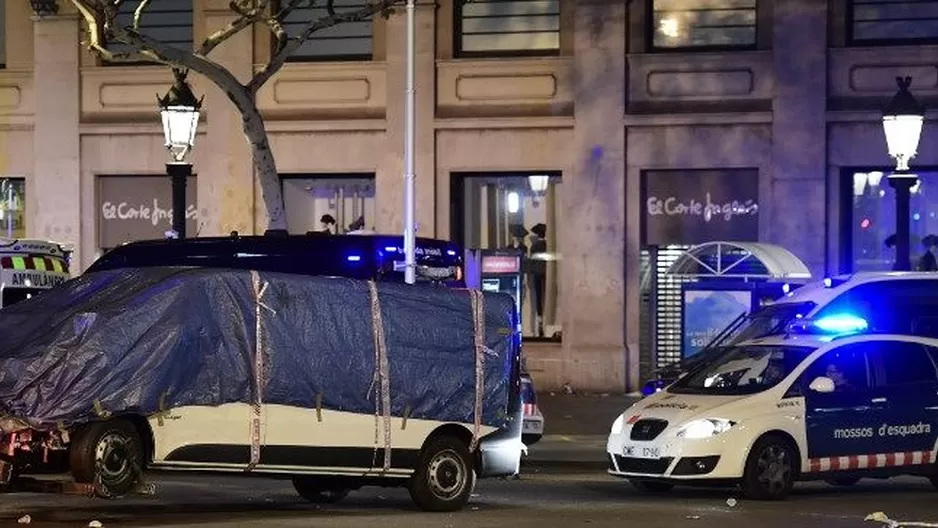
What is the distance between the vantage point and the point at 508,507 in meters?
16.7

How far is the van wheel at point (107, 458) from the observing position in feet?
46.5

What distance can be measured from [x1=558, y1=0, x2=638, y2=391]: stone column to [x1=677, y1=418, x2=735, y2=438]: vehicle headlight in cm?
1209

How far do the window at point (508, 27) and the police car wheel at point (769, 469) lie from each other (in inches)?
538

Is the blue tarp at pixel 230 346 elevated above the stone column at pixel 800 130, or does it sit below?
below

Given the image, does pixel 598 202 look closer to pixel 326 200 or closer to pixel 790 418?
pixel 326 200

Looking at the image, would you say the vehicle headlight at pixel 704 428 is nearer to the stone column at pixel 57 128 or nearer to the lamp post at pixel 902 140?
the lamp post at pixel 902 140

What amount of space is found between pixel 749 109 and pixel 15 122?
38.8 ft

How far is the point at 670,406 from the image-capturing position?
58.2 feet

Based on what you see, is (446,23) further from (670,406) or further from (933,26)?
(670,406)

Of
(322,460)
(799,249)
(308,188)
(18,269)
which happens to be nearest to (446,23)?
(308,188)

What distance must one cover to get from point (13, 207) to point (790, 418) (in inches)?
715

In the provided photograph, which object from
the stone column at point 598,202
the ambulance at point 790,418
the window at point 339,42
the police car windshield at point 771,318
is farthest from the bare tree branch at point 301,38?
the ambulance at point 790,418

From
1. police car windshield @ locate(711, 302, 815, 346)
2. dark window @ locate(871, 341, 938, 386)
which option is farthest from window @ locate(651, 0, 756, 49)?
dark window @ locate(871, 341, 938, 386)

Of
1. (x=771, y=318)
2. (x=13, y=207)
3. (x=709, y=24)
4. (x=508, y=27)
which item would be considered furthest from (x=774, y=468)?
(x=13, y=207)
